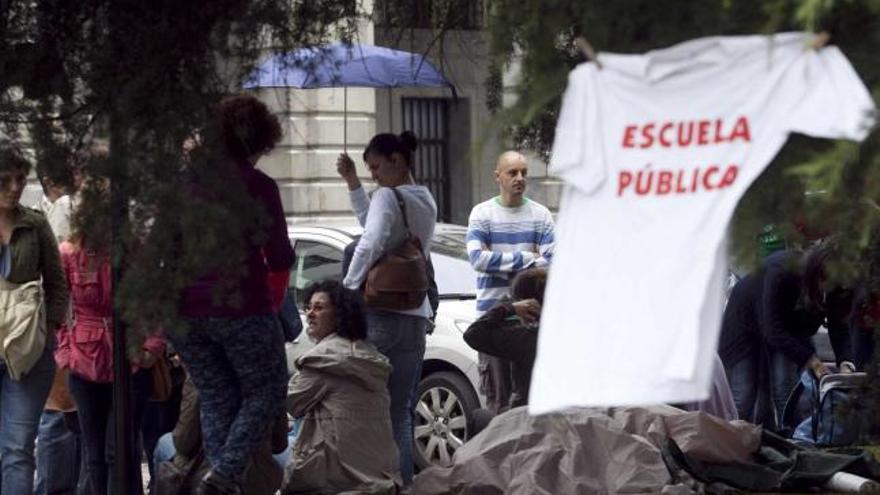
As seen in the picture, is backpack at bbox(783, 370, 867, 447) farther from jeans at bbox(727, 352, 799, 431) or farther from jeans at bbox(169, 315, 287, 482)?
jeans at bbox(169, 315, 287, 482)

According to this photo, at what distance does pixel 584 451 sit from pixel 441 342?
4014 millimetres

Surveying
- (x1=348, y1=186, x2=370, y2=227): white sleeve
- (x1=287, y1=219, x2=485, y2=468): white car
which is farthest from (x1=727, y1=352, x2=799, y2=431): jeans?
Answer: (x1=348, y1=186, x2=370, y2=227): white sleeve

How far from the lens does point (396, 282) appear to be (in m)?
9.16

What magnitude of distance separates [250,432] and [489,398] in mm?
3580

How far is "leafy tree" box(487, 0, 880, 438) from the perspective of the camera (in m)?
4.36

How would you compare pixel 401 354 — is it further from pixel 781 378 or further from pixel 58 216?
pixel 781 378

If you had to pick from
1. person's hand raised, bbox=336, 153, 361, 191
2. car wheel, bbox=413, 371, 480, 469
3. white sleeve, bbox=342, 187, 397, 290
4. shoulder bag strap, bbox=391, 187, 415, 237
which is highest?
person's hand raised, bbox=336, 153, 361, 191

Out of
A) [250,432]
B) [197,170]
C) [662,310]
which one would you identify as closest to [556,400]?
[662,310]

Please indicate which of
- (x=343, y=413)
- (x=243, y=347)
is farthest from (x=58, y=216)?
(x=243, y=347)

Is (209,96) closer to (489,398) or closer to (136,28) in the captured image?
(136,28)

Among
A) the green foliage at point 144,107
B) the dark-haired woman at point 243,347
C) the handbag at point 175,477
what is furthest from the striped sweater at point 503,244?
the green foliage at point 144,107

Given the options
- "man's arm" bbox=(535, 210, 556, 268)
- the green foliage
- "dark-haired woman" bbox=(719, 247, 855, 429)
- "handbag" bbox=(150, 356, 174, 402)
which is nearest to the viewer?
the green foliage

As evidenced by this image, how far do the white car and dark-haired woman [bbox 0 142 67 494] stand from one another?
2.72 meters

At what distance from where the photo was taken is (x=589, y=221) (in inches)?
179
